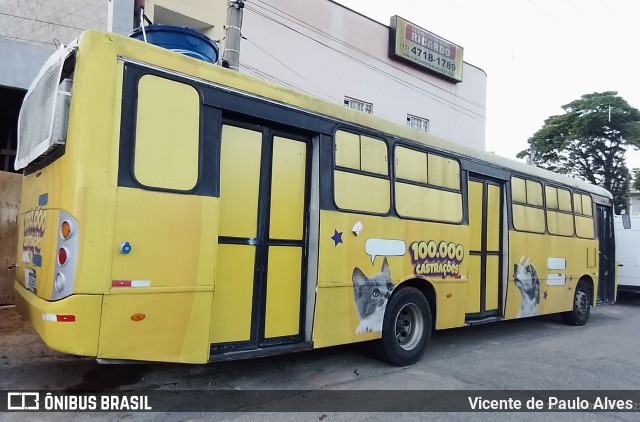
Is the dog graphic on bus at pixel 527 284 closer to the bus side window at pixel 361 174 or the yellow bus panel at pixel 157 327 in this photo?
the bus side window at pixel 361 174

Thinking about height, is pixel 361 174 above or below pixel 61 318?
above

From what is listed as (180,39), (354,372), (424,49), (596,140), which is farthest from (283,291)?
(596,140)

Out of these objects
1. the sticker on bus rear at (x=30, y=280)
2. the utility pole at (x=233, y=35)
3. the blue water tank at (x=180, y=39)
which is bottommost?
the sticker on bus rear at (x=30, y=280)

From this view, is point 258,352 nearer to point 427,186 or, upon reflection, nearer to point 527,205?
point 427,186

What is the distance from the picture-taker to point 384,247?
5.72m

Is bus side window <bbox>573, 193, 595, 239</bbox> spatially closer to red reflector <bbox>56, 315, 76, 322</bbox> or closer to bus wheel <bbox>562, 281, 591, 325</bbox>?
bus wheel <bbox>562, 281, 591, 325</bbox>

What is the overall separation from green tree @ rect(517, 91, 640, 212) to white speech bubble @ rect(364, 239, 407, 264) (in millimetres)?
25705

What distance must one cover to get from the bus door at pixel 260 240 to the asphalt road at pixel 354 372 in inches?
28.5

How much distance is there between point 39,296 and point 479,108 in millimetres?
20061

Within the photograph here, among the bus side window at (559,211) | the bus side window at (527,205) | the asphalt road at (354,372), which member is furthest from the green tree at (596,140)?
the asphalt road at (354,372)

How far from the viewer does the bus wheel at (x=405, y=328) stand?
582cm

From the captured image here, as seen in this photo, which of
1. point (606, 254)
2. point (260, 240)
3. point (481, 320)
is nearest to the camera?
point (260, 240)

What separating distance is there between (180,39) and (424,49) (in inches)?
599

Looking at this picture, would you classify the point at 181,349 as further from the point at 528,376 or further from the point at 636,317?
the point at 636,317
